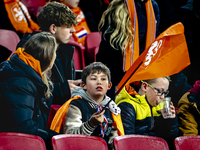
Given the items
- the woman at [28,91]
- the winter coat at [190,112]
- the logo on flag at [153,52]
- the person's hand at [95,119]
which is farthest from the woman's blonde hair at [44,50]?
the winter coat at [190,112]

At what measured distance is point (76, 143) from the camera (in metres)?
1.35

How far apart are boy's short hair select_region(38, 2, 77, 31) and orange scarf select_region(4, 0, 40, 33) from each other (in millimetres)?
222

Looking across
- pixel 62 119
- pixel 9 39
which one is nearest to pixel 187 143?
pixel 62 119

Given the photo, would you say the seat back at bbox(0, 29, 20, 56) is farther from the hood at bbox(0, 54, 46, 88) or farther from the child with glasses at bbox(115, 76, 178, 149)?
the child with glasses at bbox(115, 76, 178, 149)

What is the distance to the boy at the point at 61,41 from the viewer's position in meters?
1.80

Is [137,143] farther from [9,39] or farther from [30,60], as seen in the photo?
[9,39]

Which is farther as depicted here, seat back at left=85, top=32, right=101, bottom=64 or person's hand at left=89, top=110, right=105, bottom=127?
seat back at left=85, top=32, right=101, bottom=64

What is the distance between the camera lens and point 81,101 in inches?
64.7

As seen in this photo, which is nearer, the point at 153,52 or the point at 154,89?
the point at 153,52

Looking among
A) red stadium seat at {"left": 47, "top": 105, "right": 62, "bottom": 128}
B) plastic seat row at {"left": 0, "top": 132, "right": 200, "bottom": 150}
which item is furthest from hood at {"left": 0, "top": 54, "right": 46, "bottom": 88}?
plastic seat row at {"left": 0, "top": 132, "right": 200, "bottom": 150}

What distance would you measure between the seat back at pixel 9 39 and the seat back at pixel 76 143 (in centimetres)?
85

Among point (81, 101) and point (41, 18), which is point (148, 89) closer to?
point (81, 101)

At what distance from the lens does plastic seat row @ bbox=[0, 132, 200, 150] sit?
1241 mm

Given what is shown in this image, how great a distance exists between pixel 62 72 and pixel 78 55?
34 centimetres
